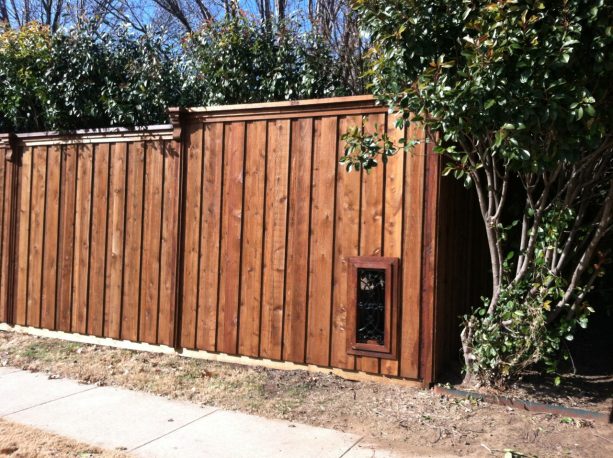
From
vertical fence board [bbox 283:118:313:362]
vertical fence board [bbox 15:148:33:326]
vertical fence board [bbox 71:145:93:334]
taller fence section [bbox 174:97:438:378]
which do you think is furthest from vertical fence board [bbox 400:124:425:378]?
vertical fence board [bbox 15:148:33:326]

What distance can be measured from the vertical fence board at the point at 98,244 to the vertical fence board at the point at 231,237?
1.73 metres

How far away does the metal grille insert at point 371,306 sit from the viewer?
18.0ft

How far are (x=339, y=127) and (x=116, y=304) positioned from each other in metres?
3.46

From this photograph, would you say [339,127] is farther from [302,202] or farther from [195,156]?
[195,156]

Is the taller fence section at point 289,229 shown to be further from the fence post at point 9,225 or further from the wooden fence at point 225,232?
the fence post at point 9,225

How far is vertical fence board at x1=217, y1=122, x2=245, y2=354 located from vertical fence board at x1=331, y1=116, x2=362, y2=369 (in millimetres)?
1144

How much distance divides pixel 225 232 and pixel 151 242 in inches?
40.1

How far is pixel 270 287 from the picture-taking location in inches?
236

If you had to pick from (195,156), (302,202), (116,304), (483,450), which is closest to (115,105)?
(195,156)

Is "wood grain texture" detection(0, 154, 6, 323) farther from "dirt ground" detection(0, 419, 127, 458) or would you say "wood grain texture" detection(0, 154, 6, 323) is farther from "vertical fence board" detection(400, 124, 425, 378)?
"vertical fence board" detection(400, 124, 425, 378)

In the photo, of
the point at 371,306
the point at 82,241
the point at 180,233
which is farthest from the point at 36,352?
the point at 371,306

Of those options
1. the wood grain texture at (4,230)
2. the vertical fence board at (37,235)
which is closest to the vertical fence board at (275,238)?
the vertical fence board at (37,235)

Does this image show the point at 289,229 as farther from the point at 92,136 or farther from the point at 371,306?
the point at 92,136

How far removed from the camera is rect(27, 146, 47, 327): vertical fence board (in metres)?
7.52
